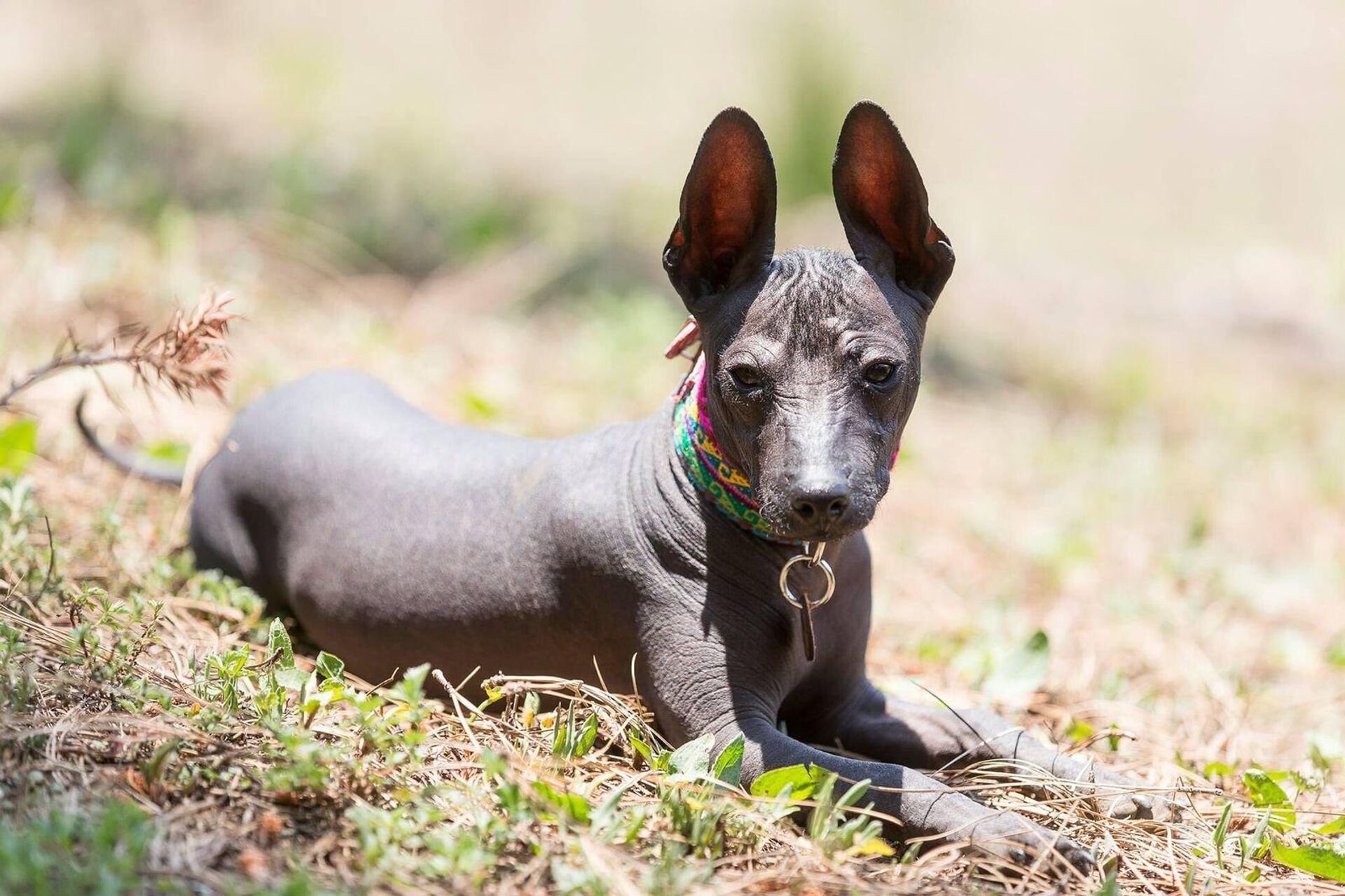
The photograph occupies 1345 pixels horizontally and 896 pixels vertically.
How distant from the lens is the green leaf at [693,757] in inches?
116

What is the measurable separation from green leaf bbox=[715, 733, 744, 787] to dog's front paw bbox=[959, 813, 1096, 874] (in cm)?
54

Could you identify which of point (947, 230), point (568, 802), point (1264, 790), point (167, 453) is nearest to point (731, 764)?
point (568, 802)

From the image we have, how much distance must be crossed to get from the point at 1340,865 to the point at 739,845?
148 cm

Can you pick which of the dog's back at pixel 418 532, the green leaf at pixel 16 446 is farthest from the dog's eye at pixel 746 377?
the green leaf at pixel 16 446

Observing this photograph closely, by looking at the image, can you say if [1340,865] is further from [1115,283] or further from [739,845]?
[1115,283]

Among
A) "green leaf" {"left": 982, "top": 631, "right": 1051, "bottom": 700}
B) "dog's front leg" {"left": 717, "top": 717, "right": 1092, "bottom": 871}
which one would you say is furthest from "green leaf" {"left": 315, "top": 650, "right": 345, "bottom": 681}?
"green leaf" {"left": 982, "top": 631, "right": 1051, "bottom": 700}

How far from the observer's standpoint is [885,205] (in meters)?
3.23

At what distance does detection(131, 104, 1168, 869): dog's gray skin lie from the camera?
9.77 ft

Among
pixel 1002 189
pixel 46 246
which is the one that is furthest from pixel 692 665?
pixel 1002 189

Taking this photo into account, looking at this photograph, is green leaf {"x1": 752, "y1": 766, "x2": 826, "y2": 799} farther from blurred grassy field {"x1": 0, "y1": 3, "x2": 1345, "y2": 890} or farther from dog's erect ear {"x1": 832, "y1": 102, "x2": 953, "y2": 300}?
dog's erect ear {"x1": 832, "y1": 102, "x2": 953, "y2": 300}

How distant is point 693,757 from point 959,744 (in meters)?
0.92

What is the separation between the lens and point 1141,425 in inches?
329

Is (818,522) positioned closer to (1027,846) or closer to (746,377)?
(746,377)

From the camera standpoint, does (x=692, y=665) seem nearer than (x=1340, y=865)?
No
